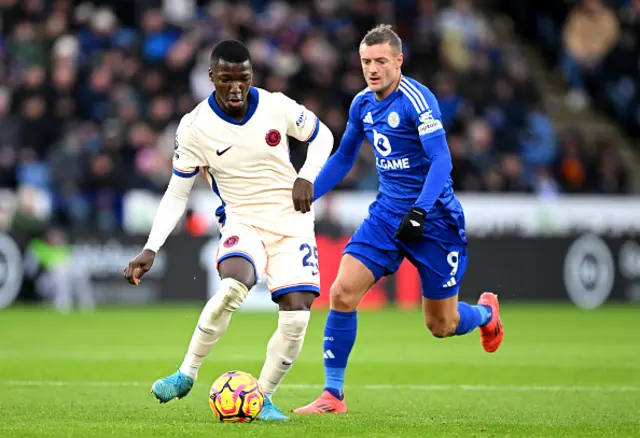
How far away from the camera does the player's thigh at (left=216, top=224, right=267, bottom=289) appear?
7.36 metres

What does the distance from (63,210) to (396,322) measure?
6064 millimetres

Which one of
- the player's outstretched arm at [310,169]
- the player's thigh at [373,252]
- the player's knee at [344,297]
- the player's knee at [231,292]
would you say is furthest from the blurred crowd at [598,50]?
the player's knee at [231,292]

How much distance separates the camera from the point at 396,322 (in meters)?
17.6

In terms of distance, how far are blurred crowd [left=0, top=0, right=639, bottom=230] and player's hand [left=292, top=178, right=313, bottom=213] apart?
1120 cm

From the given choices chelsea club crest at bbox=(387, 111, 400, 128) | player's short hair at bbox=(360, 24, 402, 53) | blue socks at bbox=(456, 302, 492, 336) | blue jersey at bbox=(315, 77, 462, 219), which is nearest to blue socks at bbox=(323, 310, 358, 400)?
blue jersey at bbox=(315, 77, 462, 219)

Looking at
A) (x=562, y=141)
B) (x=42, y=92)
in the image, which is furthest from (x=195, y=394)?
(x=562, y=141)

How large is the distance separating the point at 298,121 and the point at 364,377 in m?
3.70

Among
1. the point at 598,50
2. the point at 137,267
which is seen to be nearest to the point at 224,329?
the point at 137,267

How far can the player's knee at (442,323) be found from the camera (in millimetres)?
8727

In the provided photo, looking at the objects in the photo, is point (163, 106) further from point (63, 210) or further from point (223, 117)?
point (223, 117)

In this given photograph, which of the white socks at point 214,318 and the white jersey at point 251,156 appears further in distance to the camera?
the white jersey at point 251,156

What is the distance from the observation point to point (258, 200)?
25.3 ft

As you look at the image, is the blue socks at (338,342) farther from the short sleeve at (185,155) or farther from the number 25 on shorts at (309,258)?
the short sleeve at (185,155)

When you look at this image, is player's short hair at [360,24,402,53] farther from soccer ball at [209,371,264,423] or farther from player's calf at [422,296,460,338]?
soccer ball at [209,371,264,423]
